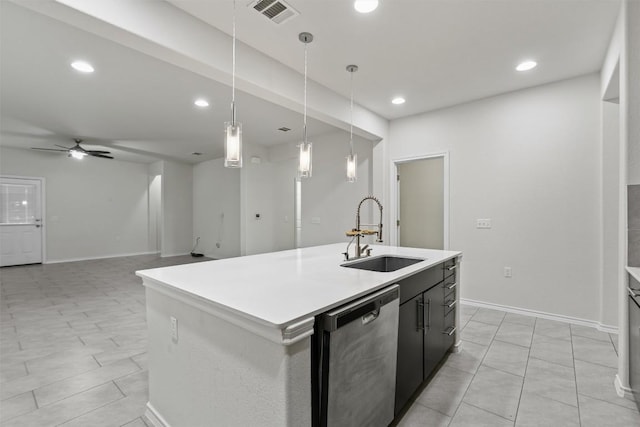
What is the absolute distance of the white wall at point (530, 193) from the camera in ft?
10.4

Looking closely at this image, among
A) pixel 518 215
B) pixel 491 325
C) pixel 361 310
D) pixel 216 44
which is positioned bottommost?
pixel 491 325

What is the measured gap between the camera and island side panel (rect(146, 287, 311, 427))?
1.02 meters

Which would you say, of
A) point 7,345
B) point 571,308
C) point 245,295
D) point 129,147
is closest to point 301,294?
point 245,295

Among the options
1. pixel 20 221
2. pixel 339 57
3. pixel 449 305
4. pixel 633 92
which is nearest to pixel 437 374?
pixel 449 305

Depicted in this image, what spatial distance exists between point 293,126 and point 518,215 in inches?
144

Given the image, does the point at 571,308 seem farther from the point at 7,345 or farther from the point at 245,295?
the point at 7,345

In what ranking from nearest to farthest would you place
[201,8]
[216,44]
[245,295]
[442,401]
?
[245,295], [442,401], [201,8], [216,44]

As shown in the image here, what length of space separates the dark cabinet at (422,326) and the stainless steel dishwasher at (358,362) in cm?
18

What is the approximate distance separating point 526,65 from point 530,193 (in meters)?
1.42

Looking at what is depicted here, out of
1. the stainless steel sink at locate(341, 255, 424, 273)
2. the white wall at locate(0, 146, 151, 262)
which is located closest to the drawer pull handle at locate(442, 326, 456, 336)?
the stainless steel sink at locate(341, 255, 424, 273)

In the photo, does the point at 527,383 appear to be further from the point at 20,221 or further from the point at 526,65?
the point at 20,221

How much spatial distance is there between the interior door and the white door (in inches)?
325

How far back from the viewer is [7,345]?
2730mm

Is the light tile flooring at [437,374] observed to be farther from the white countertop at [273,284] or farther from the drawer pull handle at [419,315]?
the white countertop at [273,284]
